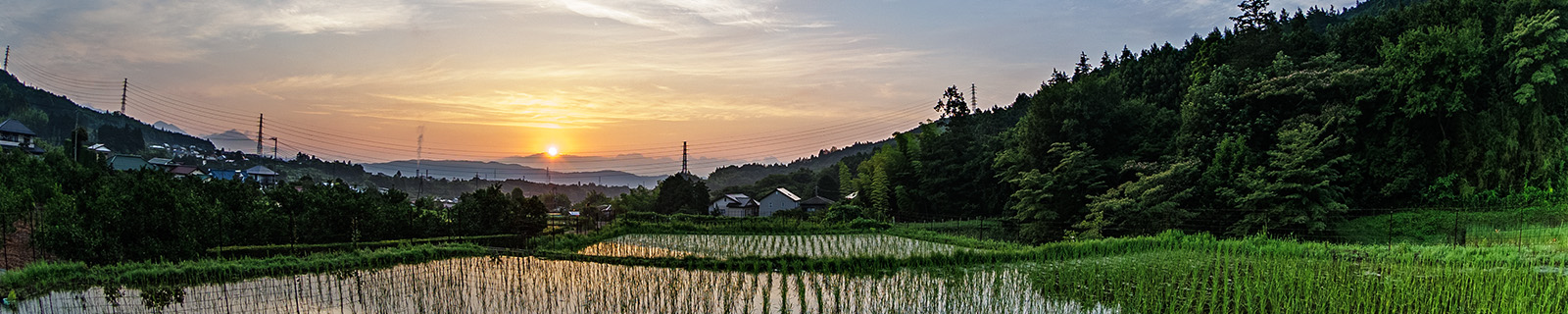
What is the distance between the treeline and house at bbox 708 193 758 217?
26332 mm

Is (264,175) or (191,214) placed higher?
(264,175)

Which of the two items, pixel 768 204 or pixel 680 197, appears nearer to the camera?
pixel 680 197

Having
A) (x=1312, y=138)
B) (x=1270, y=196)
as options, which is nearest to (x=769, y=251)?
(x=1270, y=196)

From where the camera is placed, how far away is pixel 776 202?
50.2 m

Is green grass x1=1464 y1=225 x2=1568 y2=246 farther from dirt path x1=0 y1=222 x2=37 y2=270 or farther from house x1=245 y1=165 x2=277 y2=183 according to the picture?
house x1=245 y1=165 x2=277 y2=183

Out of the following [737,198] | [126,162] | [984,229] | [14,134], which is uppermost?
[14,134]

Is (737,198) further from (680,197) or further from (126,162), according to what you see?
(126,162)

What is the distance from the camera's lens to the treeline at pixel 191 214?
13609 millimetres

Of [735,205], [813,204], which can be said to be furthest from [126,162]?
[813,204]

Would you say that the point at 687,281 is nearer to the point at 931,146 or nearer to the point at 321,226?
the point at 321,226

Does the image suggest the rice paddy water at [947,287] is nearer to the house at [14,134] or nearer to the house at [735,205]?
the house at [735,205]

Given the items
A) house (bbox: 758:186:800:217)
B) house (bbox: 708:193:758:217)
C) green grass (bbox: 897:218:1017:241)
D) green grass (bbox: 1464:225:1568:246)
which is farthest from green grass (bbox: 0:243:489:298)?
house (bbox: 758:186:800:217)

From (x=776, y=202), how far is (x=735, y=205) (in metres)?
2.65

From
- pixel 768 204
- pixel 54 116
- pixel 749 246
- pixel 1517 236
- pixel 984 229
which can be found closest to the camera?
pixel 1517 236
